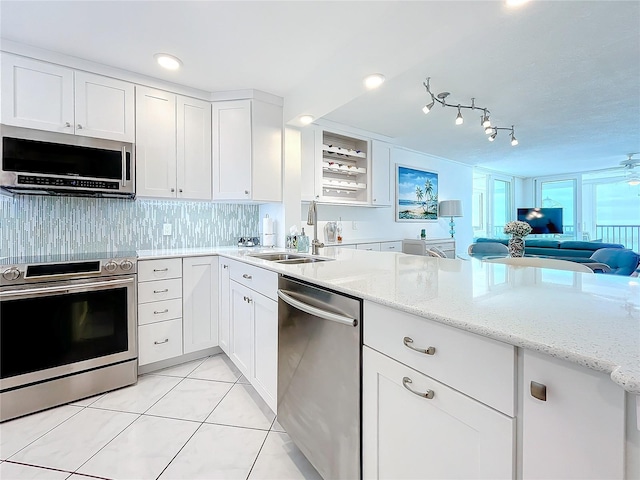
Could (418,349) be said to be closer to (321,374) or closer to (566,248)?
(321,374)

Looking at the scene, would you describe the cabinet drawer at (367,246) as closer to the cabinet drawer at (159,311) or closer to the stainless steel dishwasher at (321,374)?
the cabinet drawer at (159,311)

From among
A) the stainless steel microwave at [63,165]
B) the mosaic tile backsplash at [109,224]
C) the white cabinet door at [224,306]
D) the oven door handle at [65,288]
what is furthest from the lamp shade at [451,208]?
the oven door handle at [65,288]

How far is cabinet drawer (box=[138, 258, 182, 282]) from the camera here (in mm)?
2219

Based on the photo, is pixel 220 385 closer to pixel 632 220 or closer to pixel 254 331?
pixel 254 331

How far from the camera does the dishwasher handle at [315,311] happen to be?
1.10m

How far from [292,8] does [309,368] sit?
196 cm

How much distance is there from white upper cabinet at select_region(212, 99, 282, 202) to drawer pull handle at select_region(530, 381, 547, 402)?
2513 millimetres

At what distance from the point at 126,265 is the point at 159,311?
446mm

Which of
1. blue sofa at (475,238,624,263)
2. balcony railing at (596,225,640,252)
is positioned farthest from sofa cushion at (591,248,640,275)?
balcony railing at (596,225,640,252)

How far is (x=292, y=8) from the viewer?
170 centimetres

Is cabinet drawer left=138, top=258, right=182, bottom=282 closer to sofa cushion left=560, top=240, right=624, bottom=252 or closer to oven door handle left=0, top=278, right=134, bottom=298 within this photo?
oven door handle left=0, top=278, right=134, bottom=298

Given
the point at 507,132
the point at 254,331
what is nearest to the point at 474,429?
the point at 254,331

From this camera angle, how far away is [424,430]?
0.84 m

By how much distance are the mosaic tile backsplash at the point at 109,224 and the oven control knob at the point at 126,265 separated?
0.61m
